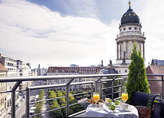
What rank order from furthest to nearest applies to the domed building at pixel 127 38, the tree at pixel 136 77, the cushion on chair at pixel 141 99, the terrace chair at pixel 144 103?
1. the domed building at pixel 127 38
2. the tree at pixel 136 77
3. the cushion on chair at pixel 141 99
4. the terrace chair at pixel 144 103

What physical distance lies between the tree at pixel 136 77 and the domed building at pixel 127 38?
39.7 m

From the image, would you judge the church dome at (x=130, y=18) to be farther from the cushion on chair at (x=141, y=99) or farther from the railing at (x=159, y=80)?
the cushion on chair at (x=141, y=99)

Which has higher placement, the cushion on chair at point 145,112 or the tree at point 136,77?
the tree at point 136,77

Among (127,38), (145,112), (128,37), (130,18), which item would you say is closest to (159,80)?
(145,112)

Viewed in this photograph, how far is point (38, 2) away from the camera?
9.78m

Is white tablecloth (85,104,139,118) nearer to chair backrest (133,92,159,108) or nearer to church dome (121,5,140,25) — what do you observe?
chair backrest (133,92,159,108)

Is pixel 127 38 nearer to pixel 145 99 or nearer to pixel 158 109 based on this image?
pixel 145 99

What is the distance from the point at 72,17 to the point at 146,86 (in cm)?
1259

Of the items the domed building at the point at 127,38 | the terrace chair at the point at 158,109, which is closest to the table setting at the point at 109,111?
the terrace chair at the point at 158,109

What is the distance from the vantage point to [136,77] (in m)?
5.52

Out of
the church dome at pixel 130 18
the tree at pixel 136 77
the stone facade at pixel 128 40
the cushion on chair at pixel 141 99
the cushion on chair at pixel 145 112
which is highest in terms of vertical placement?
the church dome at pixel 130 18

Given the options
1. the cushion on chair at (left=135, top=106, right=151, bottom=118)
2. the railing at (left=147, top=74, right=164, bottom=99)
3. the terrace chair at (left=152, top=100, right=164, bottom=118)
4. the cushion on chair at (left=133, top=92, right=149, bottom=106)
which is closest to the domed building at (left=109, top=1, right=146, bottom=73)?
the railing at (left=147, top=74, right=164, bottom=99)

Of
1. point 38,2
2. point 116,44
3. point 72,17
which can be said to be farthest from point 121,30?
point 38,2

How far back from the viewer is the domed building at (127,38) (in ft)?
147
